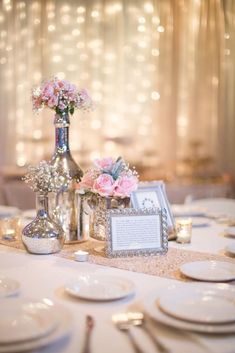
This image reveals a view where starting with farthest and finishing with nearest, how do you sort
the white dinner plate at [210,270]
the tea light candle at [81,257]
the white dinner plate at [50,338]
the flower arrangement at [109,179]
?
the flower arrangement at [109,179] < the tea light candle at [81,257] < the white dinner plate at [210,270] < the white dinner plate at [50,338]

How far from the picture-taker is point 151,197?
6.14ft

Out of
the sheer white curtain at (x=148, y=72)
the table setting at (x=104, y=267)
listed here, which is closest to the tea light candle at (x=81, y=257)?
the table setting at (x=104, y=267)

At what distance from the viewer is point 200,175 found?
5105mm

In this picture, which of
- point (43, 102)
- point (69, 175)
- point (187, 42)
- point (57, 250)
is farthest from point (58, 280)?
point (187, 42)

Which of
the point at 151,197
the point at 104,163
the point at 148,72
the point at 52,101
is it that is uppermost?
the point at 148,72

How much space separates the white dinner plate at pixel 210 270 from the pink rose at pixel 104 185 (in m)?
0.38

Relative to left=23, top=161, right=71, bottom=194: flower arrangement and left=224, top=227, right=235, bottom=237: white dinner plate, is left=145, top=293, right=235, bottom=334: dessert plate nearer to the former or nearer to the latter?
left=23, top=161, right=71, bottom=194: flower arrangement

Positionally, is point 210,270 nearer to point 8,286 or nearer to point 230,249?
point 230,249

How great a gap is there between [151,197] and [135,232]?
0.81ft

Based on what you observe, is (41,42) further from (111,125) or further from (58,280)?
(58,280)

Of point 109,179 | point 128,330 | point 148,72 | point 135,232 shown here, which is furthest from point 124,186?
point 148,72

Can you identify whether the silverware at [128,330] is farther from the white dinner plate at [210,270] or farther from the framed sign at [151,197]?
the framed sign at [151,197]

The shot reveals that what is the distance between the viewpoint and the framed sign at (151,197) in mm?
1825

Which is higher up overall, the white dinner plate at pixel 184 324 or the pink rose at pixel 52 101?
the pink rose at pixel 52 101
